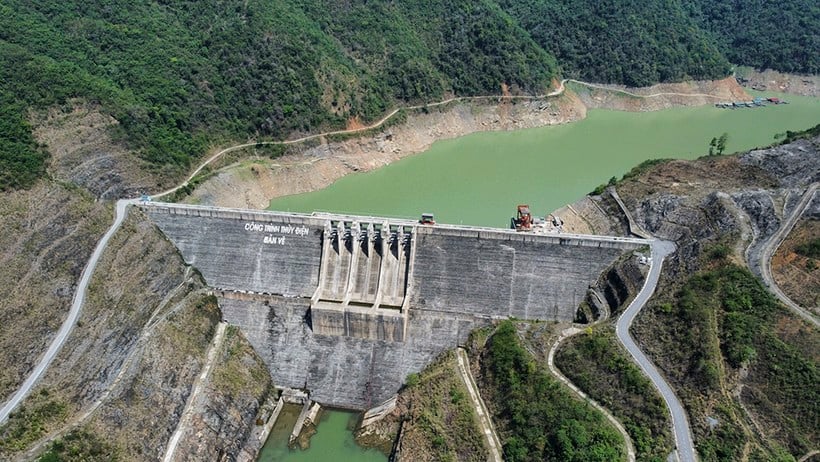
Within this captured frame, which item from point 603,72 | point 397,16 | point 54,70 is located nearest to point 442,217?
point 54,70

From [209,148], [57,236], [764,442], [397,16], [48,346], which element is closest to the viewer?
[764,442]

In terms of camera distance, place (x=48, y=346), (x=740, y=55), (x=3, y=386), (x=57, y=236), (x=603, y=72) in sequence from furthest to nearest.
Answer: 1. (x=740, y=55)
2. (x=603, y=72)
3. (x=57, y=236)
4. (x=48, y=346)
5. (x=3, y=386)

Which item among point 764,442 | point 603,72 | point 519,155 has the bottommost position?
point 764,442

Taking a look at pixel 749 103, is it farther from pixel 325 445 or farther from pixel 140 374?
pixel 140 374

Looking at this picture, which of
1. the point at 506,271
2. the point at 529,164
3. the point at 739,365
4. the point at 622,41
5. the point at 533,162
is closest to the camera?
the point at 739,365

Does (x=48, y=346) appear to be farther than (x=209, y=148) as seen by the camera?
No

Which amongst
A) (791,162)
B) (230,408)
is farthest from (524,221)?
(230,408)

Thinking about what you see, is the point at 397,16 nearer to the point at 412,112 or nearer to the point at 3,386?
the point at 412,112
